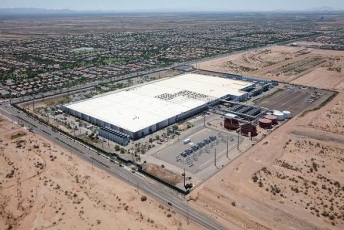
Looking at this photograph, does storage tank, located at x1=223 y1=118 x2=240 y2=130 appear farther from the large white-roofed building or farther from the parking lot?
the large white-roofed building

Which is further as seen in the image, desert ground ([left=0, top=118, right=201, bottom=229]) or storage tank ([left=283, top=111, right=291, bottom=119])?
storage tank ([left=283, top=111, right=291, bottom=119])

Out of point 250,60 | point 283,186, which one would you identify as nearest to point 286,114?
point 283,186

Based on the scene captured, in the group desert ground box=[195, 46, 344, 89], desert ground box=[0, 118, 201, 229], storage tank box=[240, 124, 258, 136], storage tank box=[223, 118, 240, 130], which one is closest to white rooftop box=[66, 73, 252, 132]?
storage tank box=[223, 118, 240, 130]

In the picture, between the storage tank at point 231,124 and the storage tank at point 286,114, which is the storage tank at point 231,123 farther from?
the storage tank at point 286,114

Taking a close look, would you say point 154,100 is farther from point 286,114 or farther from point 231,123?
point 286,114

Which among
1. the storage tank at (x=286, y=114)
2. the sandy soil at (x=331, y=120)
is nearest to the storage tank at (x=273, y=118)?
the storage tank at (x=286, y=114)

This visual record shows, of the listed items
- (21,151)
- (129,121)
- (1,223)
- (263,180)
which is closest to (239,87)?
(129,121)
